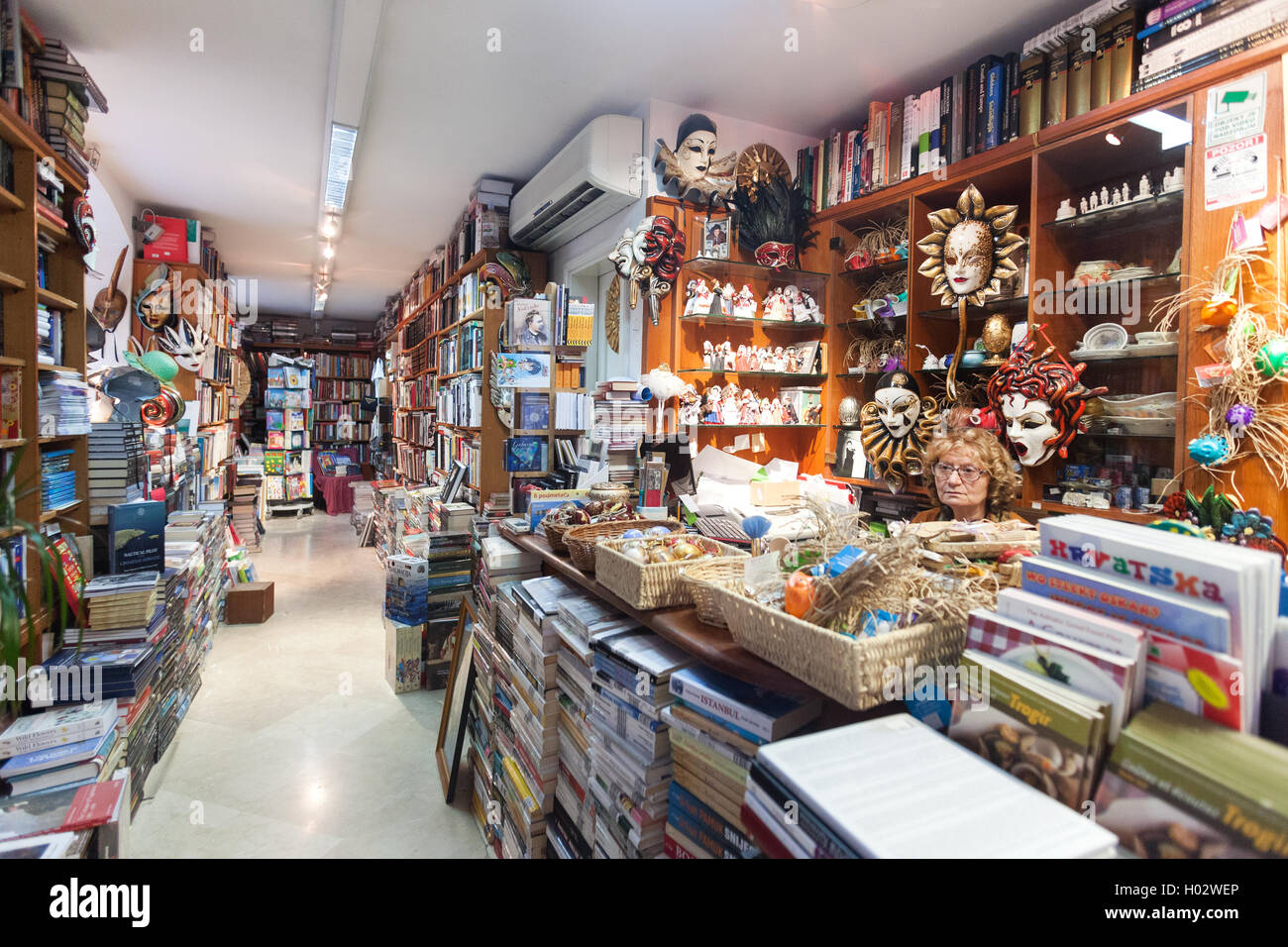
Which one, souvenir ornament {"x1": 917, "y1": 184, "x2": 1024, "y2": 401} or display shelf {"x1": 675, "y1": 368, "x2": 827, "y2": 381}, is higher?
souvenir ornament {"x1": 917, "y1": 184, "x2": 1024, "y2": 401}

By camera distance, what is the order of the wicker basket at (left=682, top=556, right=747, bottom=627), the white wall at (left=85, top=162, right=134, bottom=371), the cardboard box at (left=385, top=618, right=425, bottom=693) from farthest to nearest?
1. the white wall at (left=85, top=162, right=134, bottom=371)
2. the cardboard box at (left=385, top=618, right=425, bottom=693)
3. the wicker basket at (left=682, top=556, right=747, bottom=627)

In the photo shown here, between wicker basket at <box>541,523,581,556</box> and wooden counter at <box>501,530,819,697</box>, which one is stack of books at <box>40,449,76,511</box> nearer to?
wicker basket at <box>541,523,581,556</box>

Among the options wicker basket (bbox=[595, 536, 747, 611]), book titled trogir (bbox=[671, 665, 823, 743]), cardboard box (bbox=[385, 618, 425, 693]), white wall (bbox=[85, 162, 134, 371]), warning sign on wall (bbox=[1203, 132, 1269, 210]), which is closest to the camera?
book titled trogir (bbox=[671, 665, 823, 743])

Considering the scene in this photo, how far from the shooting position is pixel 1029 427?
2.64 m

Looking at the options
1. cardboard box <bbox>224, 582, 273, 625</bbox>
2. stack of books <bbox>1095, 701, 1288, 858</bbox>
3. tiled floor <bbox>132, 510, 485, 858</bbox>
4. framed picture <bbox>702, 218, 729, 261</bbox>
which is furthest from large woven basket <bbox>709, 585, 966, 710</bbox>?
cardboard box <bbox>224, 582, 273, 625</bbox>

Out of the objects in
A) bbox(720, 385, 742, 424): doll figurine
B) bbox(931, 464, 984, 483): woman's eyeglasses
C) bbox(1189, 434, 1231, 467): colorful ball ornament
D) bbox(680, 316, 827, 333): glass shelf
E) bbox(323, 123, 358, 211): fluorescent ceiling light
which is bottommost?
bbox(931, 464, 984, 483): woman's eyeglasses

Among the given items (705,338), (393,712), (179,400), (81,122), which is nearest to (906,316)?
(705,338)

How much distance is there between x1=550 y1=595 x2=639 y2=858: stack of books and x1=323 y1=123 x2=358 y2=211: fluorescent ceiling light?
10.8ft

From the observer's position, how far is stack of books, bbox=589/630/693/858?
1.39m

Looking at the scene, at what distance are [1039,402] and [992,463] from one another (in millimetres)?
421

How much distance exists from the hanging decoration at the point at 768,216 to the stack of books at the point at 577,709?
2439 millimetres

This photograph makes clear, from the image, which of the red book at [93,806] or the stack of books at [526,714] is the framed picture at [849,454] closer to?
the stack of books at [526,714]

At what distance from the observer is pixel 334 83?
3.27 metres

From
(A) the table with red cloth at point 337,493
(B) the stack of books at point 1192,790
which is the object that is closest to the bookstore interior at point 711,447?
(B) the stack of books at point 1192,790
